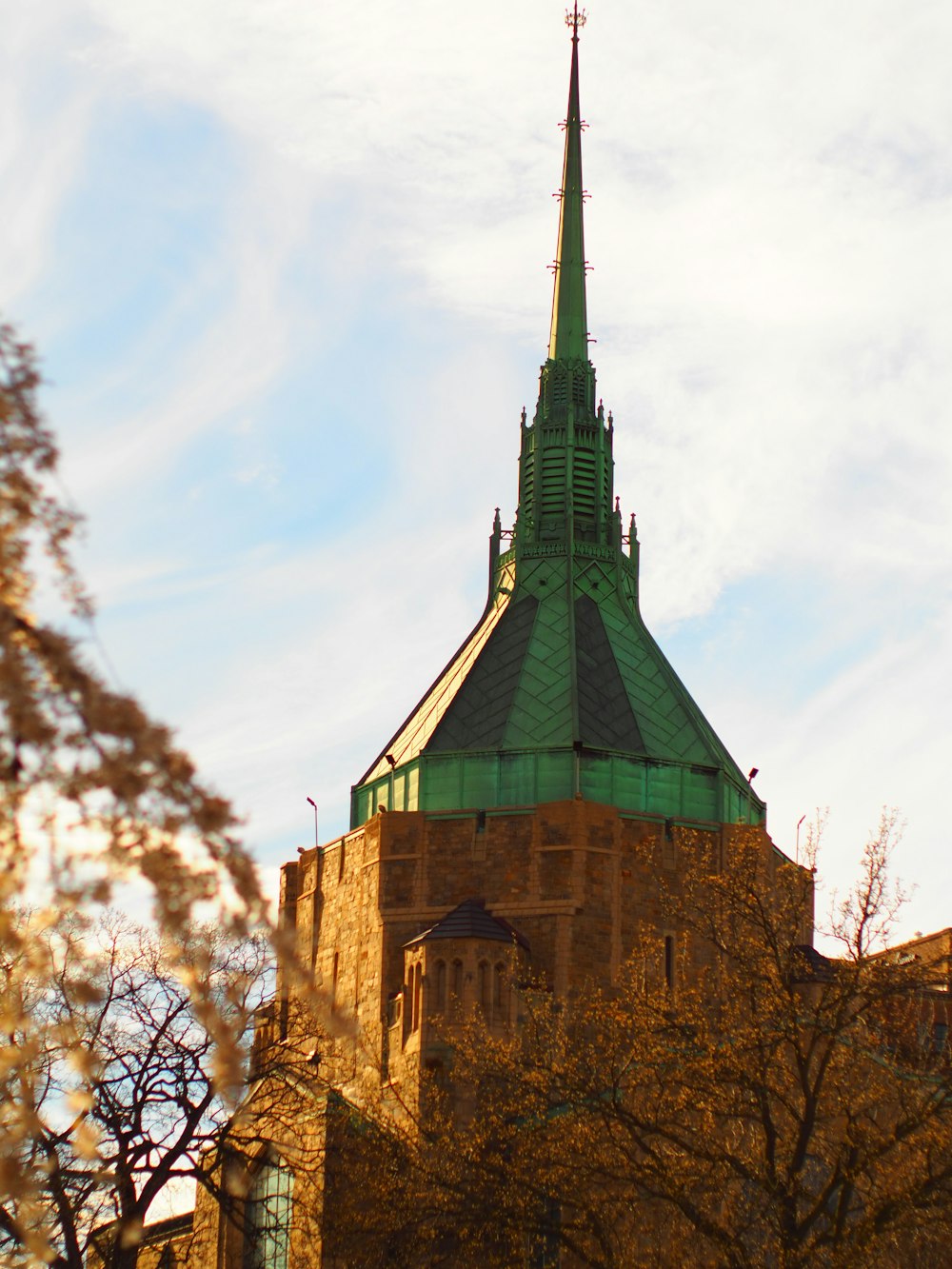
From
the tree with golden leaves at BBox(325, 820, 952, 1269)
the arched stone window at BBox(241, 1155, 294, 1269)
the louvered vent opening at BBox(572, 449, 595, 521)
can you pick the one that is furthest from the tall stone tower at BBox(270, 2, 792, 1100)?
the tree with golden leaves at BBox(325, 820, 952, 1269)

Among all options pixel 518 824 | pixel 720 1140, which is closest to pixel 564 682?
pixel 518 824

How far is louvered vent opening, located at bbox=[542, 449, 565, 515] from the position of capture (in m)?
68.1

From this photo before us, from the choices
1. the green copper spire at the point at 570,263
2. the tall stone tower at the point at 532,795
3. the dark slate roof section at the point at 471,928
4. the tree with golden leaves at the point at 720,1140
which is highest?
the green copper spire at the point at 570,263

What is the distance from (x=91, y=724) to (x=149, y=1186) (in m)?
35.3

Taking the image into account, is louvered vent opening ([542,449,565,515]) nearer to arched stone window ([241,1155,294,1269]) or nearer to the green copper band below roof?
the green copper band below roof

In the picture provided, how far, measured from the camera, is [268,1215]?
48125 millimetres

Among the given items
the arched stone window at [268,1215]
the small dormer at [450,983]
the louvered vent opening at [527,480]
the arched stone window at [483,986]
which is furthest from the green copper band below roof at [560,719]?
the arched stone window at [268,1215]

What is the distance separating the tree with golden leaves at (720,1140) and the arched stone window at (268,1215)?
418 inches

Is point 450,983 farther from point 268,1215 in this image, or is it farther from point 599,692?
point 599,692

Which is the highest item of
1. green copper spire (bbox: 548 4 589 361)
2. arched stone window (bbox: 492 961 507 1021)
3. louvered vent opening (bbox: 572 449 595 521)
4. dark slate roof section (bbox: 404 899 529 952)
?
green copper spire (bbox: 548 4 589 361)

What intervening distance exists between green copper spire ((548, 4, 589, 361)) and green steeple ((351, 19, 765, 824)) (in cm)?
7

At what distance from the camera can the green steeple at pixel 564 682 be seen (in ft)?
193

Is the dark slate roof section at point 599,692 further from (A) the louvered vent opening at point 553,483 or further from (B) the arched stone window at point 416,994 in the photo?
(B) the arched stone window at point 416,994

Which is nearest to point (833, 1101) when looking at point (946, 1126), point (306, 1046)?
point (946, 1126)
